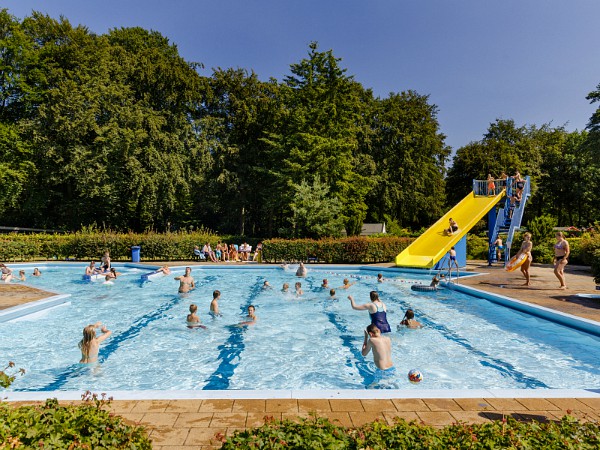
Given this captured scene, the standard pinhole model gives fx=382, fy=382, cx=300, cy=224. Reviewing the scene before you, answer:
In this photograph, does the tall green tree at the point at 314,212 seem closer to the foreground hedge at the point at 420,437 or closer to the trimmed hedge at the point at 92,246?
the trimmed hedge at the point at 92,246

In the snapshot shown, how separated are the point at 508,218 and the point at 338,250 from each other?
10.9 meters

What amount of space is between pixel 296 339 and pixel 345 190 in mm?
25203

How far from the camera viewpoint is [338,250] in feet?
85.9

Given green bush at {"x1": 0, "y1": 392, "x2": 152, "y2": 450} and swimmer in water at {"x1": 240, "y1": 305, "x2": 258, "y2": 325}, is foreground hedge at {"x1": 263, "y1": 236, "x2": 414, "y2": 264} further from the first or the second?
green bush at {"x1": 0, "y1": 392, "x2": 152, "y2": 450}

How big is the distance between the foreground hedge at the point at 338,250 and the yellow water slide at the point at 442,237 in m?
2.93

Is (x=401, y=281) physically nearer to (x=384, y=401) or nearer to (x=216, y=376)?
(x=216, y=376)

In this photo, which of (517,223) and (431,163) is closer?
(517,223)

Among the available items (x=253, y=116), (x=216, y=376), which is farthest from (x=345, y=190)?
(x=216, y=376)

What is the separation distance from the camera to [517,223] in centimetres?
2309

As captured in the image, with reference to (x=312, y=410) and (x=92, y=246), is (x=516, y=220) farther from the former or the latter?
(x=92, y=246)

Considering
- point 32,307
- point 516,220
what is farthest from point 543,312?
point 32,307

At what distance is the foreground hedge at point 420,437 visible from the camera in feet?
10.5

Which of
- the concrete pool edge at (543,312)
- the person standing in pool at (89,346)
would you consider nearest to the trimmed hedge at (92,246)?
the person standing in pool at (89,346)

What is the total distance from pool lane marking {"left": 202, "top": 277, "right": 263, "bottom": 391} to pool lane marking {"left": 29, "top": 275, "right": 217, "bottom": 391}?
2.67 m
